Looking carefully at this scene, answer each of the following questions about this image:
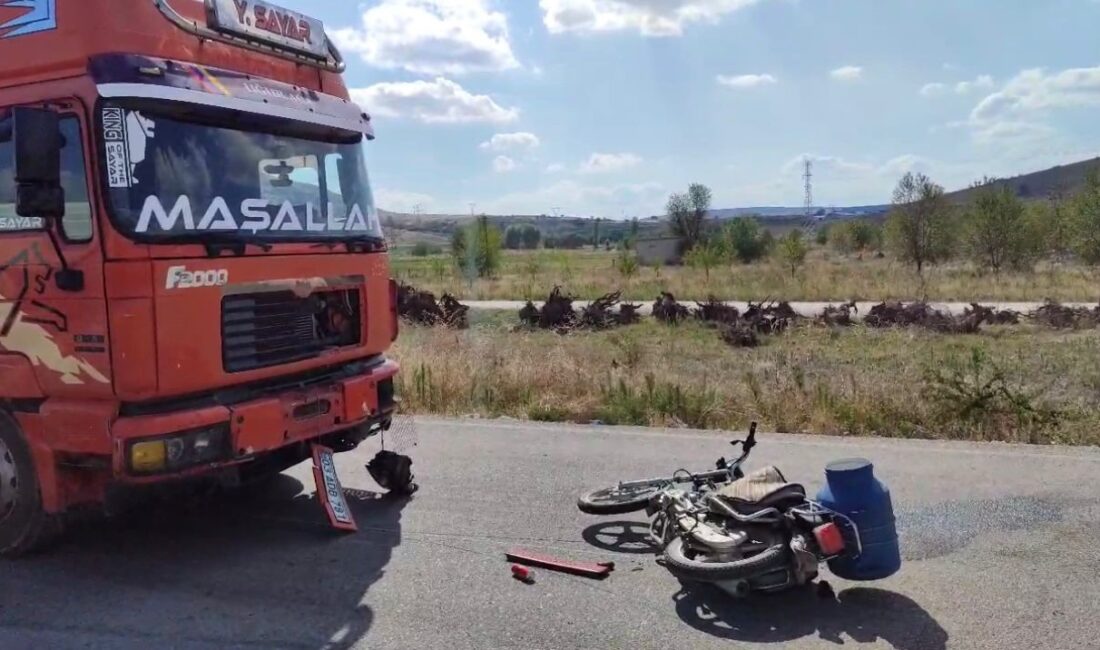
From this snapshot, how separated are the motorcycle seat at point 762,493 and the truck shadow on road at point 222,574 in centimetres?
190

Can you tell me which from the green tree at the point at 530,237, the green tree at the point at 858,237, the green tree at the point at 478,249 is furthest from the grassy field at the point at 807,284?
the green tree at the point at 530,237

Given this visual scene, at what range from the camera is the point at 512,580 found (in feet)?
15.9

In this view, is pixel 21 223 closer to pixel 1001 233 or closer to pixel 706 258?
pixel 706 258

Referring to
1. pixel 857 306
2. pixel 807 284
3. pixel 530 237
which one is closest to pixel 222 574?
pixel 857 306

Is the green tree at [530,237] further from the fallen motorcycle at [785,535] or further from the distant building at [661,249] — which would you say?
the fallen motorcycle at [785,535]

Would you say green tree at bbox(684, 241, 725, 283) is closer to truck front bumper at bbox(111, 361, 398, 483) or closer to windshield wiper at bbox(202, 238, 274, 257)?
truck front bumper at bbox(111, 361, 398, 483)

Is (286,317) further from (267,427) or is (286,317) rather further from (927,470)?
(927,470)

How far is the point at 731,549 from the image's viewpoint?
4402 mm

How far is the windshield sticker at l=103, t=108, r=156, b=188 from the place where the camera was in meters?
4.65

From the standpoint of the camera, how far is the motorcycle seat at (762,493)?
14.8ft

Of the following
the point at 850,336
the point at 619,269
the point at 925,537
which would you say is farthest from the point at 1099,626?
the point at 619,269

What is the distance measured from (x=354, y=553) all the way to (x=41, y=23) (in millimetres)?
3382

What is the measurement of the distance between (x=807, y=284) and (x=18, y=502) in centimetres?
3238

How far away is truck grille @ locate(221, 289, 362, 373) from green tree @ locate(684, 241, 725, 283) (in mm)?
33893
